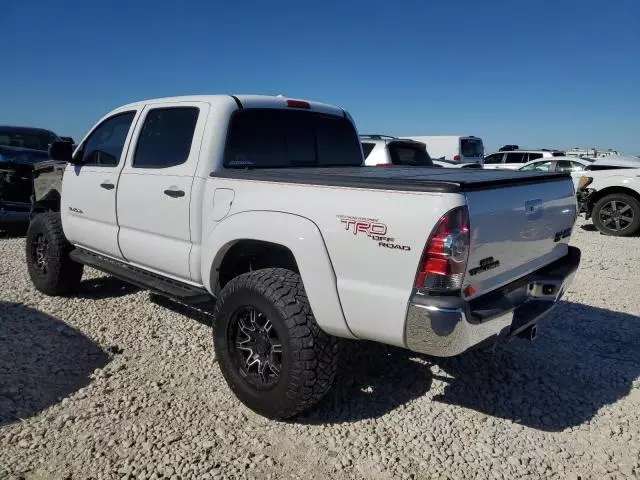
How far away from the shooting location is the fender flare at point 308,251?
2523mm

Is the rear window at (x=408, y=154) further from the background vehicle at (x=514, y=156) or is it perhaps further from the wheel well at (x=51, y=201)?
the background vehicle at (x=514, y=156)

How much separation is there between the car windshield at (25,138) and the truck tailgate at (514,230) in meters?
8.91

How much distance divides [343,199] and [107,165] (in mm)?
2628

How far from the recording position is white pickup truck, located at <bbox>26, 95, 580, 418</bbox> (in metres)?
2.26

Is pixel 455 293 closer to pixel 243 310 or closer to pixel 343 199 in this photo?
pixel 343 199

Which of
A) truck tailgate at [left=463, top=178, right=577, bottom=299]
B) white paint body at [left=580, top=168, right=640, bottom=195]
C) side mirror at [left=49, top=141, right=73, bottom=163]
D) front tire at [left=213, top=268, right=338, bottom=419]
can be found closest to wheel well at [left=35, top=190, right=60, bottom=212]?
side mirror at [left=49, top=141, right=73, bottom=163]

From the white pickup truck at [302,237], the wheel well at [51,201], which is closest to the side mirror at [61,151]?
the white pickup truck at [302,237]

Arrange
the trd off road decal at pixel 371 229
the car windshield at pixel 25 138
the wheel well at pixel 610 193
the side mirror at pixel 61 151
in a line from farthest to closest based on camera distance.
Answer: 1. the wheel well at pixel 610 193
2. the car windshield at pixel 25 138
3. the side mirror at pixel 61 151
4. the trd off road decal at pixel 371 229

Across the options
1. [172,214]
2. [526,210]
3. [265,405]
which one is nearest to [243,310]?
[265,405]

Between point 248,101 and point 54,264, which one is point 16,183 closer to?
point 54,264

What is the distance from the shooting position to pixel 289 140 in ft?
12.6

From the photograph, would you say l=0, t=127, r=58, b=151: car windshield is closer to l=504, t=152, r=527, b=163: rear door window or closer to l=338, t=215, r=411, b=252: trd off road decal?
l=338, t=215, r=411, b=252: trd off road decal

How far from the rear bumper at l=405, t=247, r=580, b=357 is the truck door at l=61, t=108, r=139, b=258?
2822 millimetres

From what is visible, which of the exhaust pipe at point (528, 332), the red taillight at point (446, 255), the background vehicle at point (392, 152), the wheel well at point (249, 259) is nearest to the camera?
the red taillight at point (446, 255)
